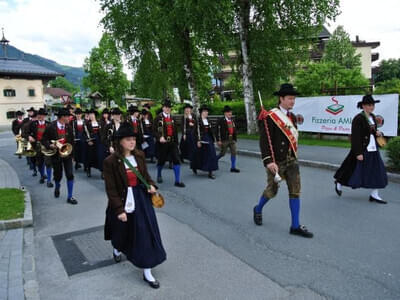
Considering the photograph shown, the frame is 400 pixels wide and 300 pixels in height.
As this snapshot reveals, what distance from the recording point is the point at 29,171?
41.0 ft

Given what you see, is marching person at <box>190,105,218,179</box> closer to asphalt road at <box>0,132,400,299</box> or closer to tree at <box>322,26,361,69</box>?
asphalt road at <box>0,132,400,299</box>

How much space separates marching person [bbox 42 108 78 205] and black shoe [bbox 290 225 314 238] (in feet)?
15.7

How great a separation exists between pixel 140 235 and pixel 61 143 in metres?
4.78

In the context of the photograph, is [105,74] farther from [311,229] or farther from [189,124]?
[311,229]

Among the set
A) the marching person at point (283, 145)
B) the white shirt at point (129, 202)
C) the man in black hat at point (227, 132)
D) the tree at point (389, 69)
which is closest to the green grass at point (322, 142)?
the man in black hat at point (227, 132)

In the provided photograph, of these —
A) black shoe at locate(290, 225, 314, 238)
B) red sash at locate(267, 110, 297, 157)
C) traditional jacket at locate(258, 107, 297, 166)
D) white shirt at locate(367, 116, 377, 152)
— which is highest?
red sash at locate(267, 110, 297, 157)

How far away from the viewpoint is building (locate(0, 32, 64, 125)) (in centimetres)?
4816

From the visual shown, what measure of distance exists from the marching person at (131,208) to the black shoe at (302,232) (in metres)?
2.23

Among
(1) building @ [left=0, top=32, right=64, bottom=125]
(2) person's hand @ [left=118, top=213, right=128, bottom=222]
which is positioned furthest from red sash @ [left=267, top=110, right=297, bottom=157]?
(1) building @ [left=0, top=32, right=64, bottom=125]

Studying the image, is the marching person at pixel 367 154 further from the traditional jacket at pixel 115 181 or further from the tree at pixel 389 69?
the tree at pixel 389 69

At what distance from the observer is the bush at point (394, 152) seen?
27.7ft

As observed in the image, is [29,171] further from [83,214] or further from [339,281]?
[339,281]

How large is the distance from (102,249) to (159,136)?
460cm

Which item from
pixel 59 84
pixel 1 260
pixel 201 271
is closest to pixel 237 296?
pixel 201 271
